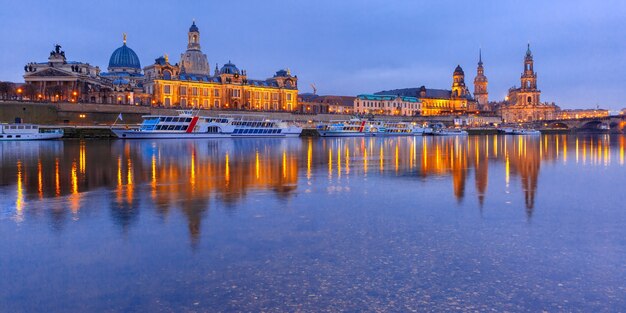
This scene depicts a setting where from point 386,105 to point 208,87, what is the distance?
7206cm

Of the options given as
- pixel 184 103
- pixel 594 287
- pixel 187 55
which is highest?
pixel 187 55

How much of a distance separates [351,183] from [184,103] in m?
110

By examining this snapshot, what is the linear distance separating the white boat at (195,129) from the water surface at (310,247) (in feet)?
187

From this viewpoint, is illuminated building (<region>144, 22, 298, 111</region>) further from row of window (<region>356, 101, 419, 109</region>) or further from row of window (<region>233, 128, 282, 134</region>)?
row of window (<region>233, 128, 282, 134</region>)

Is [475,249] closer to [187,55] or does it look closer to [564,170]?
[564,170]

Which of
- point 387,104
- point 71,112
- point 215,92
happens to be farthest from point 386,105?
point 71,112

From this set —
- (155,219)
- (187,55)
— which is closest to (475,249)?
(155,219)

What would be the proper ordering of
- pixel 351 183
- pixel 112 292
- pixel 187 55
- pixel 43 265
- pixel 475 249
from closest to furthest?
1. pixel 112 292
2. pixel 43 265
3. pixel 475 249
4. pixel 351 183
5. pixel 187 55

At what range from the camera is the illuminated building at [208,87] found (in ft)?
402

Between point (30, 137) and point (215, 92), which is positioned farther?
point (215, 92)

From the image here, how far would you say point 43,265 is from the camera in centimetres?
862

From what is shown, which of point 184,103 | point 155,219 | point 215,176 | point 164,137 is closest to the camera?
point 155,219

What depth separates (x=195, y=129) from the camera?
78438 mm

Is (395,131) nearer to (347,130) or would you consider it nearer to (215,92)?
(347,130)
